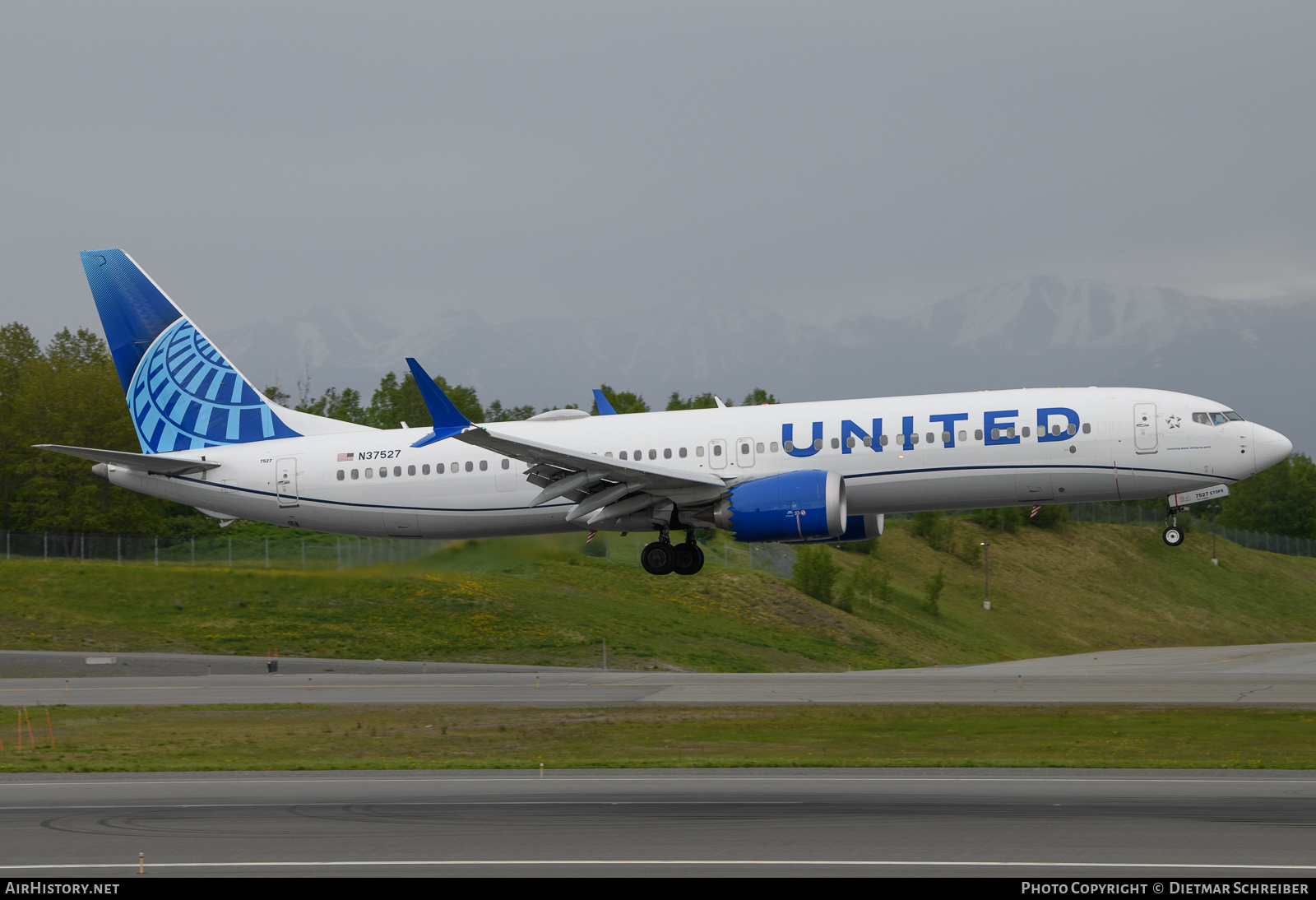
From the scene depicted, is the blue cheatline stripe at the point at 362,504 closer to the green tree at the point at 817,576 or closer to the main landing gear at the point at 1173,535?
the main landing gear at the point at 1173,535

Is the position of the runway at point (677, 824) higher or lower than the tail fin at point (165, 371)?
lower

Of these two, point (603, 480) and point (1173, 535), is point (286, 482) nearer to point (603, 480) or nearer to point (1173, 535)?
point (603, 480)

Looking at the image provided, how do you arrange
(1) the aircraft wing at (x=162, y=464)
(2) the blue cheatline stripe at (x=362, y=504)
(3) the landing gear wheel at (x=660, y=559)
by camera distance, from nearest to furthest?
1. (3) the landing gear wheel at (x=660, y=559)
2. (2) the blue cheatline stripe at (x=362, y=504)
3. (1) the aircraft wing at (x=162, y=464)

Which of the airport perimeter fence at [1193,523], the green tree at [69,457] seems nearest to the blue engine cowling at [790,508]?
the green tree at [69,457]

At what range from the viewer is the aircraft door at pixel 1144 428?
98.8 ft

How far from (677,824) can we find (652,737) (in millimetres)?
11014

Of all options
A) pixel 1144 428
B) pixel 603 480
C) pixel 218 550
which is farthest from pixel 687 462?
pixel 218 550

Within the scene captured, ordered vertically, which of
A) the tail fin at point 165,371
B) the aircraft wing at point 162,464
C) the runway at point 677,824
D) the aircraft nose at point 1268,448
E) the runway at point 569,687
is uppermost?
the tail fin at point 165,371

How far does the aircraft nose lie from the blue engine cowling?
9.95 m

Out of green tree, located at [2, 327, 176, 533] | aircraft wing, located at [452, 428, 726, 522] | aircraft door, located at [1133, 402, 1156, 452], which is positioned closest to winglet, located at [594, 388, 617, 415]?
aircraft wing, located at [452, 428, 726, 522]

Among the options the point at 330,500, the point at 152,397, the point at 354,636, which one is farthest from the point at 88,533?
the point at 330,500

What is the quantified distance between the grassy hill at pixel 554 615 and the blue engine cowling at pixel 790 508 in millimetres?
7549

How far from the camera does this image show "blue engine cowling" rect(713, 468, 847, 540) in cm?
2994
